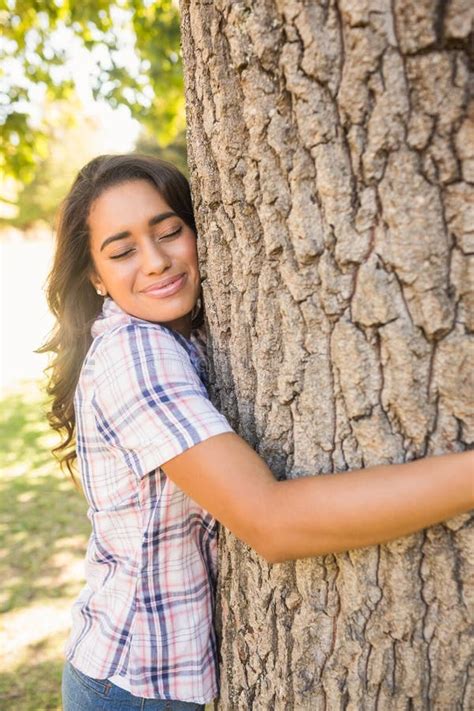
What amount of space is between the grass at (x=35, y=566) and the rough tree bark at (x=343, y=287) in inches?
58.6

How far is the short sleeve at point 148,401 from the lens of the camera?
1503 millimetres

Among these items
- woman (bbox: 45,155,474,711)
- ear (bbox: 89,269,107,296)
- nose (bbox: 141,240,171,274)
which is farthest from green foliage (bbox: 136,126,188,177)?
nose (bbox: 141,240,171,274)

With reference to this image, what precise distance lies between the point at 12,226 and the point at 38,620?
2744cm

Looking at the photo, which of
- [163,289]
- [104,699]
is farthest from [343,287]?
[104,699]

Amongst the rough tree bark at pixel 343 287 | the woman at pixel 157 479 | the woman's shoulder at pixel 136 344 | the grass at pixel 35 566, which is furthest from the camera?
the grass at pixel 35 566

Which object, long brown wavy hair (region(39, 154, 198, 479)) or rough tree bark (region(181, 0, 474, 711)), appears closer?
rough tree bark (region(181, 0, 474, 711))

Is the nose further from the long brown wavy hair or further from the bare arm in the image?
the bare arm

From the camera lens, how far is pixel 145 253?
1.86m

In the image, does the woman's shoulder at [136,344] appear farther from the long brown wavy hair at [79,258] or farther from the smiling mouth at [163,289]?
the long brown wavy hair at [79,258]

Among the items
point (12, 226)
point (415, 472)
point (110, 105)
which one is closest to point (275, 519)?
point (415, 472)

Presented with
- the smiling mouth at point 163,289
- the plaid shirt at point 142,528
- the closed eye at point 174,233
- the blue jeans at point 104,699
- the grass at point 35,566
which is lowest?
the grass at point 35,566

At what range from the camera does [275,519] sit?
4.68ft

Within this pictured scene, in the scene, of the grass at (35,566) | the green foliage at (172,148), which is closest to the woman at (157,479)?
the grass at (35,566)

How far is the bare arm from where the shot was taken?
4.28ft
